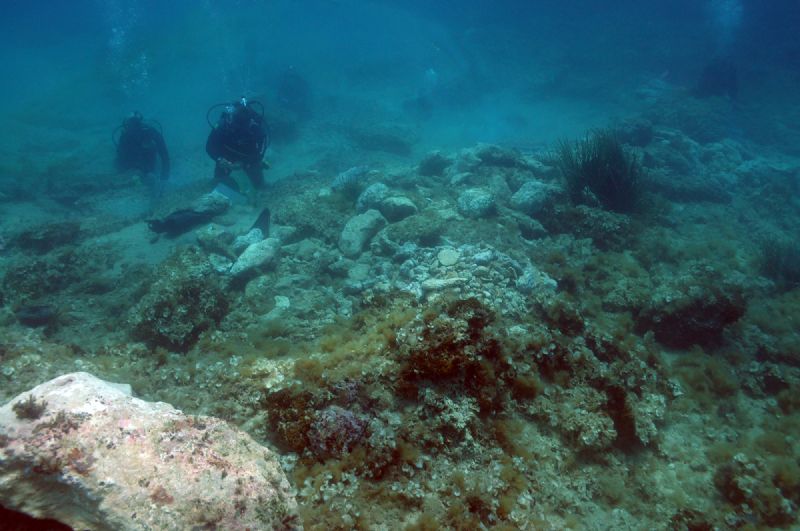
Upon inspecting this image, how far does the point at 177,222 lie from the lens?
32.1 feet

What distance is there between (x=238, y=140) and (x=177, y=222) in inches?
142

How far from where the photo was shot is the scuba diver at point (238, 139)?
11.9m

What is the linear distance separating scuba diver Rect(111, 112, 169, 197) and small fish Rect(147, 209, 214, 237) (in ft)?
20.2

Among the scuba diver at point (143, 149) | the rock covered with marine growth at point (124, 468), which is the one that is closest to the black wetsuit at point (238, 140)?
the scuba diver at point (143, 149)

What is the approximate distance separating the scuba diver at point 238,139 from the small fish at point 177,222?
98.6 inches

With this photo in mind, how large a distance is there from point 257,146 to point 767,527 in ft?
43.3

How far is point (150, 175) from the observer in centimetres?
1614

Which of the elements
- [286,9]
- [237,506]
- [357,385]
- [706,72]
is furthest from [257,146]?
[286,9]

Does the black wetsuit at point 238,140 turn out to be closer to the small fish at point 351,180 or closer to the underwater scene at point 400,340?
the underwater scene at point 400,340

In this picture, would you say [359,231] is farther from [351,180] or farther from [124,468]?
[124,468]

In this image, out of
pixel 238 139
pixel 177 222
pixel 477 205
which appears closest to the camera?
pixel 477 205

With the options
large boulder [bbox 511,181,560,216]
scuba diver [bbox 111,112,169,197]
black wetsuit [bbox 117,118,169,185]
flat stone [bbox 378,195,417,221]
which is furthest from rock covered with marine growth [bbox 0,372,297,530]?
black wetsuit [bbox 117,118,169,185]

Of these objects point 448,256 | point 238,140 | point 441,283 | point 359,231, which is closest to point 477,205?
point 448,256

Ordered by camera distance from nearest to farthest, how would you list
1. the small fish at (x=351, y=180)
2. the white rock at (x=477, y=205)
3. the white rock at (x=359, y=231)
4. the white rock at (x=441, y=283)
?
the white rock at (x=441, y=283), the white rock at (x=359, y=231), the white rock at (x=477, y=205), the small fish at (x=351, y=180)
